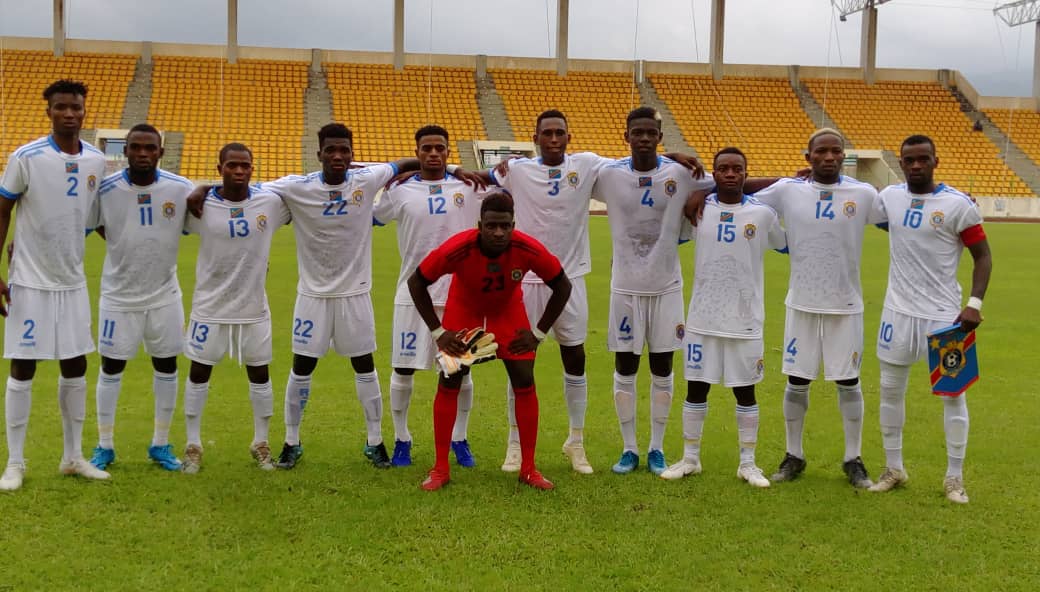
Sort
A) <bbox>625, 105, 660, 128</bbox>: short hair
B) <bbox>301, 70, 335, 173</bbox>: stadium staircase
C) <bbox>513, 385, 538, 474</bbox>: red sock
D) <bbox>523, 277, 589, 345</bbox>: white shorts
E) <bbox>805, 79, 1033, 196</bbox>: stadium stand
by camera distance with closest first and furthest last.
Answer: <bbox>513, 385, 538, 474</bbox>: red sock → <bbox>625, 105, 660, 128</bbox>: short hair → <bbox>523, 277, 589, 345</bbox>: white shorts → <bbox>301, 70, 335, 173</bbox>: stadium staircase → <bbox>805, 79, 1033, 196</bbox>: stadium stand

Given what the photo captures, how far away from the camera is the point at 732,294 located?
562cm

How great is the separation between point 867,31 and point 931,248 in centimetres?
3795

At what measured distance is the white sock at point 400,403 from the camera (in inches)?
240

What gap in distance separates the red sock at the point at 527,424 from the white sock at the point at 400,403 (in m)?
0.99

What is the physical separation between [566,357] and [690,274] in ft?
33.4

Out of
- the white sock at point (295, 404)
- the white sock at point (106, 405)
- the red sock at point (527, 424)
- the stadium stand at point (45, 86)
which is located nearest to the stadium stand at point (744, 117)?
the stadium stand at point (45, 86)

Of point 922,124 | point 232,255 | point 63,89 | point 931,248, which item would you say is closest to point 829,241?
point 931,248

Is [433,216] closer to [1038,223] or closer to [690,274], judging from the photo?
[690,274]

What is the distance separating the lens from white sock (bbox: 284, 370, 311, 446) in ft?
19.5

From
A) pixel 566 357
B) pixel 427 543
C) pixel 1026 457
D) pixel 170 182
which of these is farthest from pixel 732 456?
pixel 170 182

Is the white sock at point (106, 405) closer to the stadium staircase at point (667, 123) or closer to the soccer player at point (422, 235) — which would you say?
the soccer player at point (422, 235)

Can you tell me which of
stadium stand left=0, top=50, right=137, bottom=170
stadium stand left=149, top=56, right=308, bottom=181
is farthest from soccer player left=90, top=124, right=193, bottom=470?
stadium stand left=0, top=50, right=137, bottom=170

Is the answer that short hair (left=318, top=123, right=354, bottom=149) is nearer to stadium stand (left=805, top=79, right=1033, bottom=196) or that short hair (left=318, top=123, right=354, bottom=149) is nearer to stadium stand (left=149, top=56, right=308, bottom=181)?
stadium stand (left=149, top=56, right=308, bottom=181)

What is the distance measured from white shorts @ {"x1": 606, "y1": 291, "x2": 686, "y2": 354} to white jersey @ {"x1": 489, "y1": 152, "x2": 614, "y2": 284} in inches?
15.4
